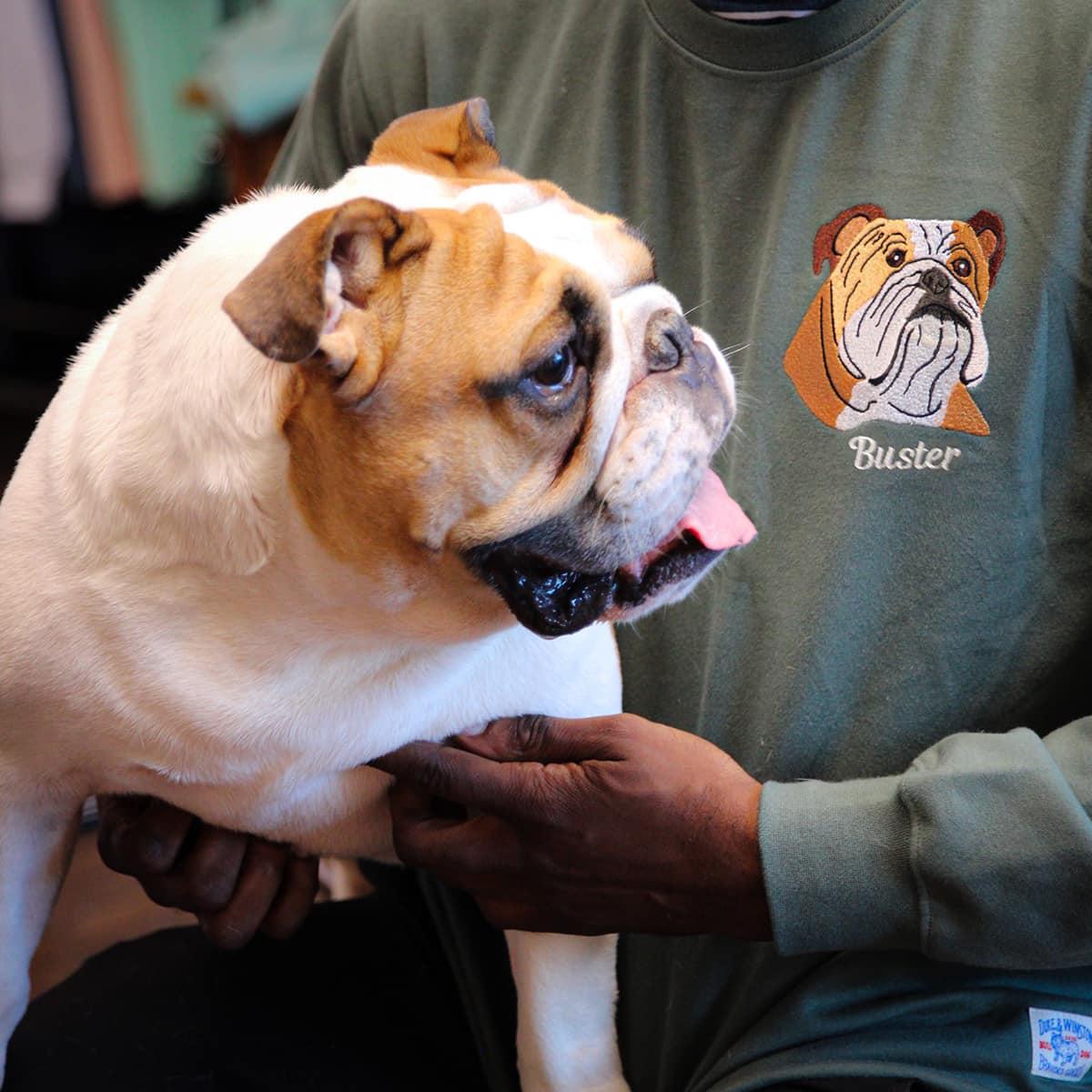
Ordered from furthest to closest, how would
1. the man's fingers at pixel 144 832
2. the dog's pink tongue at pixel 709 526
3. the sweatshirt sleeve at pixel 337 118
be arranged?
the sweatshirt sleeve at pixel 337 118, the man's fingers at pixel 144 832, the dog's pink tongue at pixel 709 526

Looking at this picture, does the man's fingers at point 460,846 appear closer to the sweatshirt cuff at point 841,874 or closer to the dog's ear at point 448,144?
the sweatshirt cuff at point 841,874

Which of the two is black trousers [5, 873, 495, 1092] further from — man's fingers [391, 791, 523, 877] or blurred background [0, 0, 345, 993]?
blurred background [0, 0, 345, 993]

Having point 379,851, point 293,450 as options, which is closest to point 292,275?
point 293,450

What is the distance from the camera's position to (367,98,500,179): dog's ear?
971mm

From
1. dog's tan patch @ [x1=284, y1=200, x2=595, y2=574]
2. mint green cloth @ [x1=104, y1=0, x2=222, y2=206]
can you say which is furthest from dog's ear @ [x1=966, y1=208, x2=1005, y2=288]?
mint green cloth @ [x1=104, y1=0, x2=222, y2=206]

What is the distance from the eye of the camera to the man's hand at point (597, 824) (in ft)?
3.04

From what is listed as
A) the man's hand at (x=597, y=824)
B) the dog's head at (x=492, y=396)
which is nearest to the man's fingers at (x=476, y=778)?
the man's hand at (x=597, y=824)

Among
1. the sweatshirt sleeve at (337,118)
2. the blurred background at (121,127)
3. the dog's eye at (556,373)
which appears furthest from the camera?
the blurred background at (121,127)

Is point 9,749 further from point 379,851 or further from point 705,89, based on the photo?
point 705,89

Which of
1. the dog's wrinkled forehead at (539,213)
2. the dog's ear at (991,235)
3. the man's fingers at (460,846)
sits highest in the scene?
the dog's wrinkled forehead at (539,213)

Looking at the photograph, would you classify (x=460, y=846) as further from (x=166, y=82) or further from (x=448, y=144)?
(x=166, y=82)

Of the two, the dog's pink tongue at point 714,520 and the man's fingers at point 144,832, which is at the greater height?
the dog's pink tongue at point 714,520

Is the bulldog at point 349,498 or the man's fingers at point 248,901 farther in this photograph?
the man's fingers at point 248,901

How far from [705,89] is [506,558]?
0.49 meters
